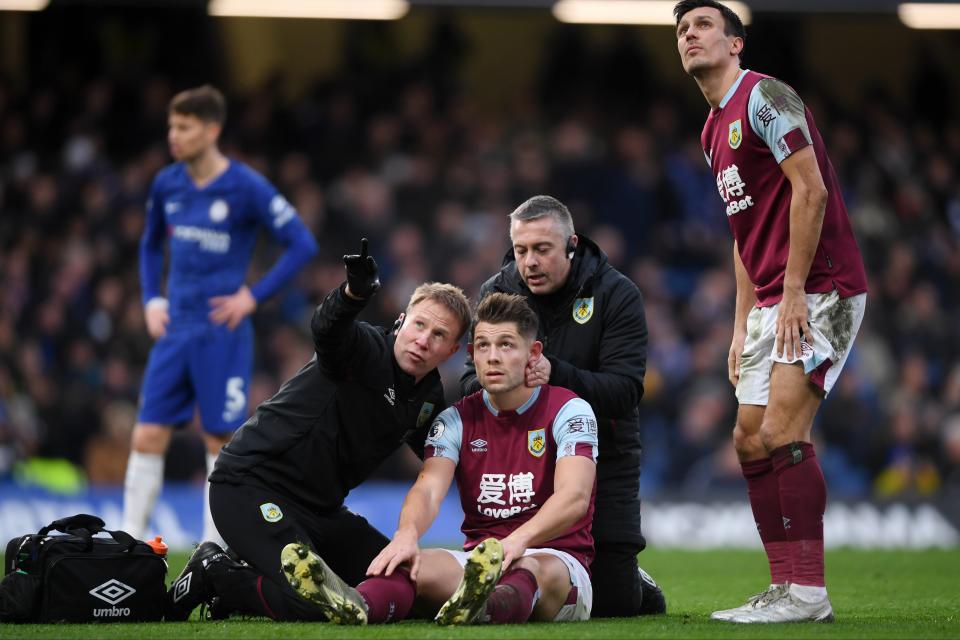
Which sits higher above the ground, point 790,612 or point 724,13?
point 724,13

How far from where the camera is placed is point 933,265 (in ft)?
52.7

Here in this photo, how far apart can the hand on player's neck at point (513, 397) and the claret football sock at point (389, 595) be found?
32.8 inches

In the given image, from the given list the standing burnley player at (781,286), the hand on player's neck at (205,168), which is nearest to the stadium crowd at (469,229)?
the hand on player's neck at (205,168)

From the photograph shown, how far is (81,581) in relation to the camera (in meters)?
5.34

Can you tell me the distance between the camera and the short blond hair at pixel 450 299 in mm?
5363

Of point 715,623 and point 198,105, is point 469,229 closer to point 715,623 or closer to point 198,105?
point 198,105

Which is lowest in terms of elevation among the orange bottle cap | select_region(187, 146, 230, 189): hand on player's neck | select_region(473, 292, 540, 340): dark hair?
the orange bottle cap

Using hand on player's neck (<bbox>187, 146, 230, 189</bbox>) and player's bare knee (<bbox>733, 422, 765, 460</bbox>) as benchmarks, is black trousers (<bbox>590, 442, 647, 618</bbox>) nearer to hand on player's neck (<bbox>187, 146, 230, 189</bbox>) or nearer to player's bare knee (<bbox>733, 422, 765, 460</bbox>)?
player's bare knee (<bbox>733, 422, 765, 460</bbox>)

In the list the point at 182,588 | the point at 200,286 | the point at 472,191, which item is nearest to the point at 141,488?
the point at 200,286

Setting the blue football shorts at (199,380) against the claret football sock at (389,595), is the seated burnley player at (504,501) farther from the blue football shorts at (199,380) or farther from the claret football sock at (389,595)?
the blue football shorts at (199,380)

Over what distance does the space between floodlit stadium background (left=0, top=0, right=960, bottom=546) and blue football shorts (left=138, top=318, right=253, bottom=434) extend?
3.25 m

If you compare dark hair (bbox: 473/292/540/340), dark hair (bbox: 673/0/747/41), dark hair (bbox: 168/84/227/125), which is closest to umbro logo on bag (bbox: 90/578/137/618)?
dark hair (bbox: 473/292/540/340)

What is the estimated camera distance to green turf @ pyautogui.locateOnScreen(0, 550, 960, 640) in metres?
4.69

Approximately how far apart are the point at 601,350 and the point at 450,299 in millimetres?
895
